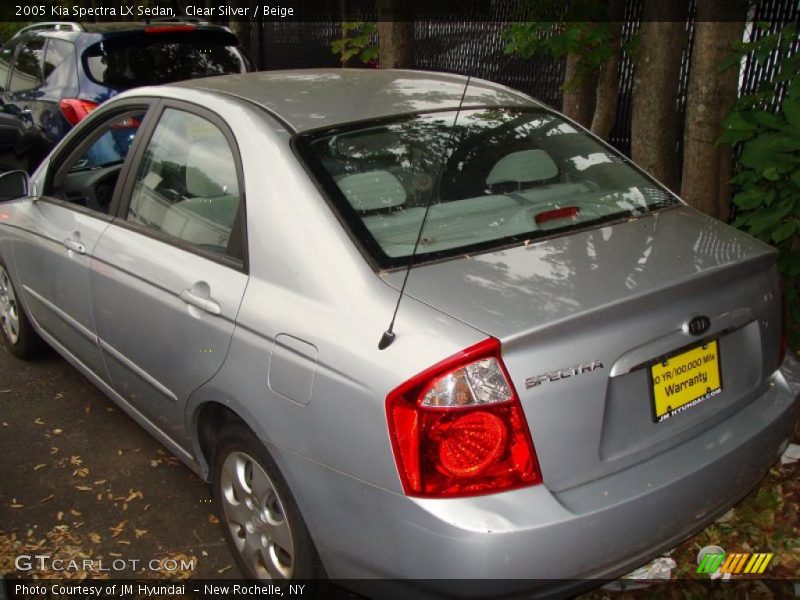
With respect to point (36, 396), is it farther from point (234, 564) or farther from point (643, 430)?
point (643, 430)

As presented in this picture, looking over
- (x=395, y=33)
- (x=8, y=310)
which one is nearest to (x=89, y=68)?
(x=395, y=33)

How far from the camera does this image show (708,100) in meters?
4.73

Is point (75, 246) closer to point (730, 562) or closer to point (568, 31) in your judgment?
point (730, 562)

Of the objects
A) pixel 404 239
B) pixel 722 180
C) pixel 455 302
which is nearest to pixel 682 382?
pixel 455 302

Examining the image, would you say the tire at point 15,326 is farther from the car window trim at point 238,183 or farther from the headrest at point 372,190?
the headrest at point 372,190

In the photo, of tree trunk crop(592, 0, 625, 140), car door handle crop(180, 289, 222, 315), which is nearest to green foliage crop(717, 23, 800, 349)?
tree trunk crop(592, 0, 625, 140)

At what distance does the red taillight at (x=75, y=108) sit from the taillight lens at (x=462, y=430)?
5999mm

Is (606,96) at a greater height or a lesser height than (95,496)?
greater

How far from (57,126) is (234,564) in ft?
18.2

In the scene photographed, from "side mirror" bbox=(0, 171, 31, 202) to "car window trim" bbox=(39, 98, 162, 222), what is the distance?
12 centimetres

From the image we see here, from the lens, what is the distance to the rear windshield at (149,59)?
282 inches

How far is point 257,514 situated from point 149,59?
18.9ft

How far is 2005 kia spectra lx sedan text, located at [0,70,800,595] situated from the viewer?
2.03 m

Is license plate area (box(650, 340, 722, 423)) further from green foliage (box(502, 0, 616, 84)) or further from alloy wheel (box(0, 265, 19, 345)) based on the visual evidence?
alloy wheel (box(0, 265, 19, 345))
